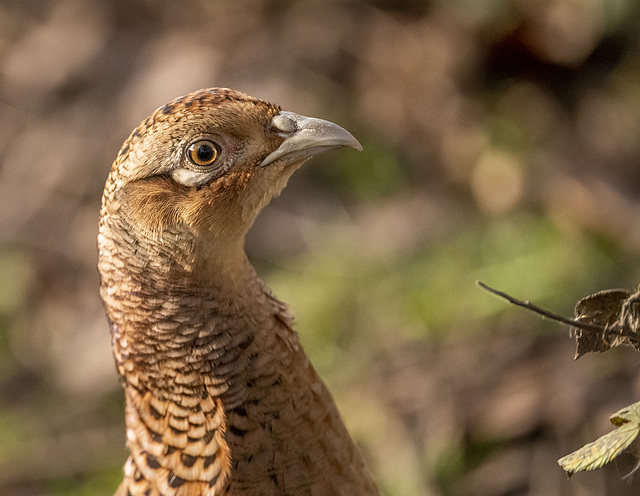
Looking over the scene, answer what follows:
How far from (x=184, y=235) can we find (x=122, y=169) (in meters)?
0.32

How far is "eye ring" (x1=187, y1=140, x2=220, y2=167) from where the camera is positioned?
2.49 m

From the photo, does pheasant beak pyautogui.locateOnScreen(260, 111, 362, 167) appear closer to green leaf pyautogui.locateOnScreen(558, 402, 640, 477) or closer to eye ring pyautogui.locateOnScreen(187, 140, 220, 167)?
eye ring pyautogui.locateOnScreen(187, 140, 220, 167)

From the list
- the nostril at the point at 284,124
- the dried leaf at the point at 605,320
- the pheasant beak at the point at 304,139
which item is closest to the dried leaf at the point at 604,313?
the dried leaf at the point at 605,320

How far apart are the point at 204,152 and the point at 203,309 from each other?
529 millimetres

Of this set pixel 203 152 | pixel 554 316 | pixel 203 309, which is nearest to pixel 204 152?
pixel 203 152

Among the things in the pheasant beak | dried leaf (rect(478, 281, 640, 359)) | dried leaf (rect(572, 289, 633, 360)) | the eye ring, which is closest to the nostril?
the pheasant beak

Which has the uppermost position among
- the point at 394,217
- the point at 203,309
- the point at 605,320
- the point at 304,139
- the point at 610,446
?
the point at 394,217

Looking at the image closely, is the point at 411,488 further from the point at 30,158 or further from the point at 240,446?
the point at 30,158

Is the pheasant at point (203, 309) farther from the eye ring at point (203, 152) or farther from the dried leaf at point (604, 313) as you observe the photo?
the dried leaf at point (604, 313)

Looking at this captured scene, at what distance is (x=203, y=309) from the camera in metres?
2.47

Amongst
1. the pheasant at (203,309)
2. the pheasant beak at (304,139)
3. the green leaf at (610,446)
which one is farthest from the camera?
the pheasant beak at (304,139)

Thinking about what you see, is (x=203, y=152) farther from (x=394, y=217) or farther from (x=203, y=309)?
(x=394, y=217)

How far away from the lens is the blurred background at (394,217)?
4320 millimetres

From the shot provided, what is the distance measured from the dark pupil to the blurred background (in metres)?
2.48
